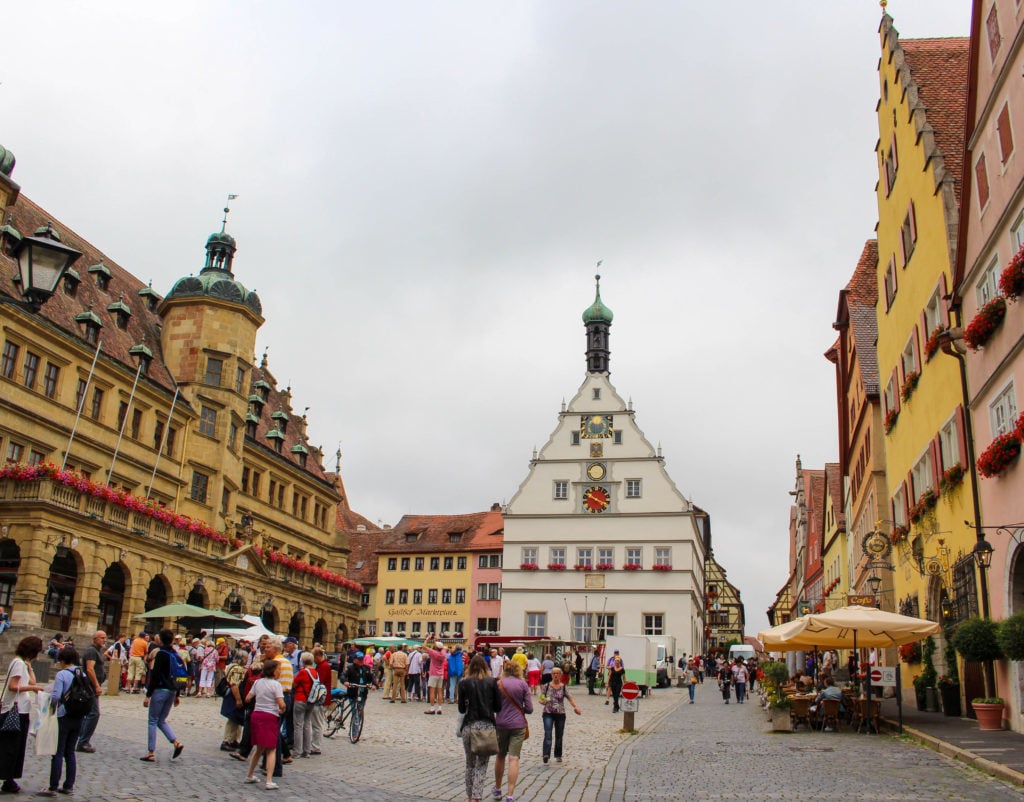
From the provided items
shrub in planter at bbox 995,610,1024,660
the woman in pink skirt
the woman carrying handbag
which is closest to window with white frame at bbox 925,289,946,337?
shrub in planter at bbox 995,610,1024,660

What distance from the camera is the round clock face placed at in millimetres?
59062

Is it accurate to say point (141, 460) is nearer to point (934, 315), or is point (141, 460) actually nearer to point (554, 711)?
point (554, 711)

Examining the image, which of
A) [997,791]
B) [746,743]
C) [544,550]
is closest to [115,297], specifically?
[544,550]

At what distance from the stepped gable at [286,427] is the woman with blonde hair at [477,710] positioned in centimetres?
3919

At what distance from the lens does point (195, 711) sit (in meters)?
20.6

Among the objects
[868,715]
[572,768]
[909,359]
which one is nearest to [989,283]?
[909,359]

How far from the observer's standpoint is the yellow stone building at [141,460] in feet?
99.6

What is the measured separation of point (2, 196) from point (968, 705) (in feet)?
105

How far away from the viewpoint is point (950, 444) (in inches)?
779

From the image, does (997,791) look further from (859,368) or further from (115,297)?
(115,297)

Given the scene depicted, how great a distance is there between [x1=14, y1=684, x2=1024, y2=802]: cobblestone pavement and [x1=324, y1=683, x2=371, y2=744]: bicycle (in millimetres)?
283

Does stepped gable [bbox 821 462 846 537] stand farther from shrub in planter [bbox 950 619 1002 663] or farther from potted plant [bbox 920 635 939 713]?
shrub in planter [bbox 950 619 1002 663]

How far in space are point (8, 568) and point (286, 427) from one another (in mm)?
25230

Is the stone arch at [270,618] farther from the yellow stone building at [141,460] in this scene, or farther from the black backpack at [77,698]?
the black backpack at [77,698]
